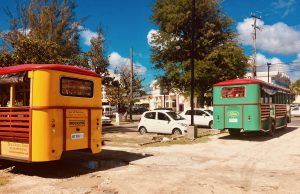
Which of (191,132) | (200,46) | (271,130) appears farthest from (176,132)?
(200,46)

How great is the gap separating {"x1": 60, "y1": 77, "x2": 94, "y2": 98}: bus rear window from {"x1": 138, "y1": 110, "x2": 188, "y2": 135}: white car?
10.1 metres

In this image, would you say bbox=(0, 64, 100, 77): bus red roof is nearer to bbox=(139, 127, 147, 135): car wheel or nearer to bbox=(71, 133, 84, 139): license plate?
bbox=(71, 133, 84, 139): license plate

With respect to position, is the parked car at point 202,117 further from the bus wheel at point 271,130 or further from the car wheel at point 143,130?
the bus wheel at point 271,130

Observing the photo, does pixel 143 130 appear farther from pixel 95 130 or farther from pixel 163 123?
pixel 95 130

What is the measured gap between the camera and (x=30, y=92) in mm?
8539

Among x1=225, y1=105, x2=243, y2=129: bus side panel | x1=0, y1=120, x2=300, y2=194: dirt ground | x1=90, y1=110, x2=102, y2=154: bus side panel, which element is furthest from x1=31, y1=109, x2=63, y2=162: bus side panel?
x1=225, y1=105, x2=243, y2=129: bus side panel

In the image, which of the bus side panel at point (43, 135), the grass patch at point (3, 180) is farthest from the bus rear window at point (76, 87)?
the grass patch at point (3, 180)

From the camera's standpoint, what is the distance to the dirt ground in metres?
7.61

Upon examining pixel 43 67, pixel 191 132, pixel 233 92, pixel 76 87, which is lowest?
pixel 191 132

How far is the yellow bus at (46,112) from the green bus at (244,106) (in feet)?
31.7

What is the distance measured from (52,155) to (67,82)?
2047mm

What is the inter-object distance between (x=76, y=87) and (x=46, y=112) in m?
1.33

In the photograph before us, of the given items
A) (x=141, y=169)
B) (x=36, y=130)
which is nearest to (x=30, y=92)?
(x=36, y=130)

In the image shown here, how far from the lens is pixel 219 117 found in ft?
59.5
